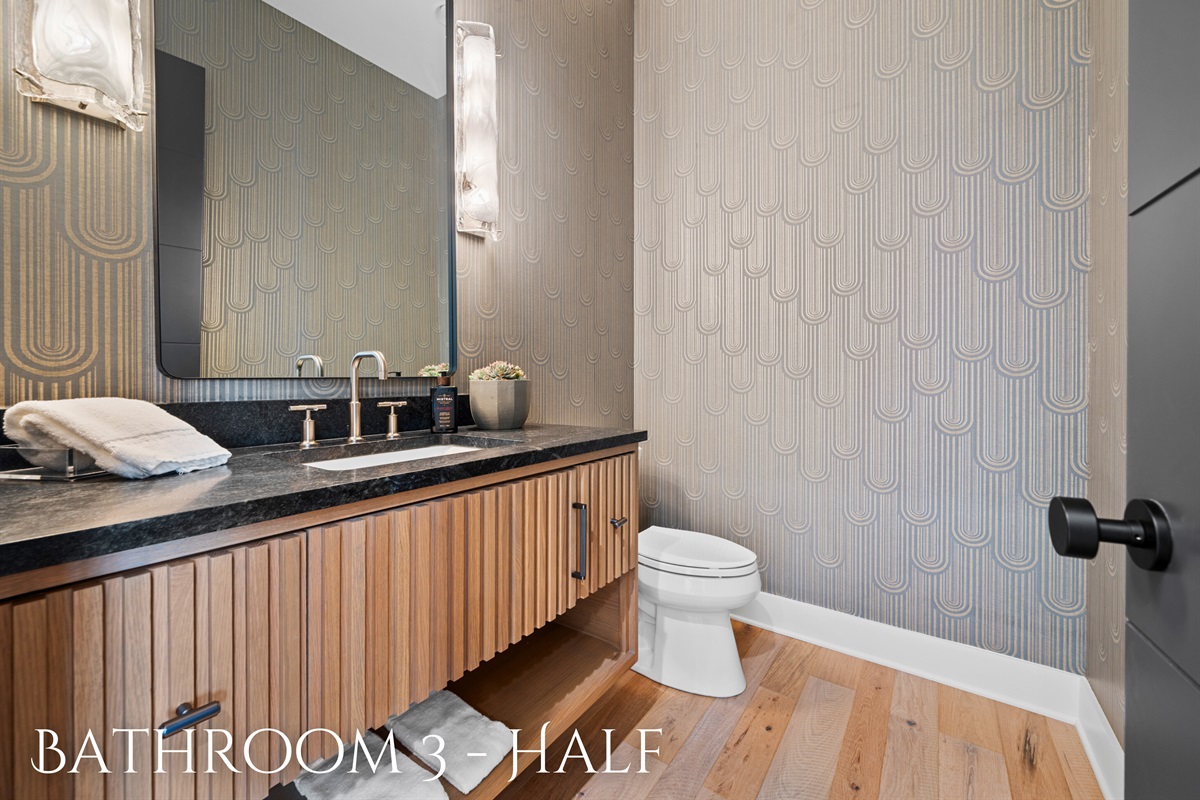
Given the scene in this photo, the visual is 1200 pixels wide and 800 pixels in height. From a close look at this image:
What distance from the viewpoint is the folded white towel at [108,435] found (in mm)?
818

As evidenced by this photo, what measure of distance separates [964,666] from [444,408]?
191 cm

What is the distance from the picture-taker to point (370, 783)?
1.03 m

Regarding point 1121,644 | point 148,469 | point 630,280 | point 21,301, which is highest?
point 630,280

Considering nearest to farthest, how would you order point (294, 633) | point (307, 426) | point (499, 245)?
point (294, 633)
point (307, 426)
point (499, 245)

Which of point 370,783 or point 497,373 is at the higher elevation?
point 497,373

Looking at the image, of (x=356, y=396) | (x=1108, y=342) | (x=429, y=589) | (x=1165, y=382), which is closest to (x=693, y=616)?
(x=429, y=589)

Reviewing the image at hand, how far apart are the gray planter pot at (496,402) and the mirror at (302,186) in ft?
0.56

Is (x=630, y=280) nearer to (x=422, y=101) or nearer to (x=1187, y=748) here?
(x=422, y=101)

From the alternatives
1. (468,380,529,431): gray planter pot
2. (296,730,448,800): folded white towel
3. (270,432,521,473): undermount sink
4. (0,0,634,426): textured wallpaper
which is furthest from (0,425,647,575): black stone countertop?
(296,730,448,800): folded white towel

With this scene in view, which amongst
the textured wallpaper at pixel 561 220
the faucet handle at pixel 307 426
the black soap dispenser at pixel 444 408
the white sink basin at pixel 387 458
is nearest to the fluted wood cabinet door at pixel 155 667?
the white sink basin at pixel 387 458

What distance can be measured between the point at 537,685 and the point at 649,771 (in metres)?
0.37

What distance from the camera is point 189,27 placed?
1110mm

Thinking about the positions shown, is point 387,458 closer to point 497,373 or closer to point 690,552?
point 497,373

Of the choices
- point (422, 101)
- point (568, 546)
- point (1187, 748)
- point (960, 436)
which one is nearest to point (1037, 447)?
point (960, 436)
